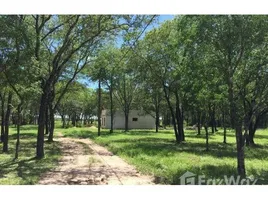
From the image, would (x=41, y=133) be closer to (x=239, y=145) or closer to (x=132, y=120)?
(x=239, y=145)

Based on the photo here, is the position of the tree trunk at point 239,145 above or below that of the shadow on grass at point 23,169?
above

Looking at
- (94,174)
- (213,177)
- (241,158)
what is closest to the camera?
(213,177)

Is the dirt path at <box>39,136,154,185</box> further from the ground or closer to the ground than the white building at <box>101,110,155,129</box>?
closer to the ground

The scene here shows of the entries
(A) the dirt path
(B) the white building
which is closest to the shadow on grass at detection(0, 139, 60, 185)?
(A) the dirt path

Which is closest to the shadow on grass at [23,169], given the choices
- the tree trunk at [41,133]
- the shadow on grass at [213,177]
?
the tree trunk at [41,133]

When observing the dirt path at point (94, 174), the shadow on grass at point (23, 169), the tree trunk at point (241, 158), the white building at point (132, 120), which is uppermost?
the white building at point (132, 120)

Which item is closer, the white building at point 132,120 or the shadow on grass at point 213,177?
the shadow on grass at point 213,177

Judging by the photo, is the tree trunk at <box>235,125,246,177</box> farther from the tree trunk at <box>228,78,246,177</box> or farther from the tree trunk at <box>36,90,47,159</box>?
the tree trunk at <box>36,90,47,159</box>

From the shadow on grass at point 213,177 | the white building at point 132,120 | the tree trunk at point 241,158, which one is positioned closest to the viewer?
the shadow on grass at point 213,177

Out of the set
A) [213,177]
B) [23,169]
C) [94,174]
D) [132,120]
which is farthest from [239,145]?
[132,120]

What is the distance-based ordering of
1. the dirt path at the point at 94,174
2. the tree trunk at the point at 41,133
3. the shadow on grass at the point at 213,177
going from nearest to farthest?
the shadow on grass at the point at 213,177 < the dirt path at the point at 94,174 < the tree trunk at the point at 41,133

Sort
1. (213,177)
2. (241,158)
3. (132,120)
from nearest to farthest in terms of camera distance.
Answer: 1. (213,177)
2. (241,158)
3. (132,120)

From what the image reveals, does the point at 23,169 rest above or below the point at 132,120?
below

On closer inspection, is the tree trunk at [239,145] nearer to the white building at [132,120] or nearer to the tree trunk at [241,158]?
the tree trunk at [241,158]
